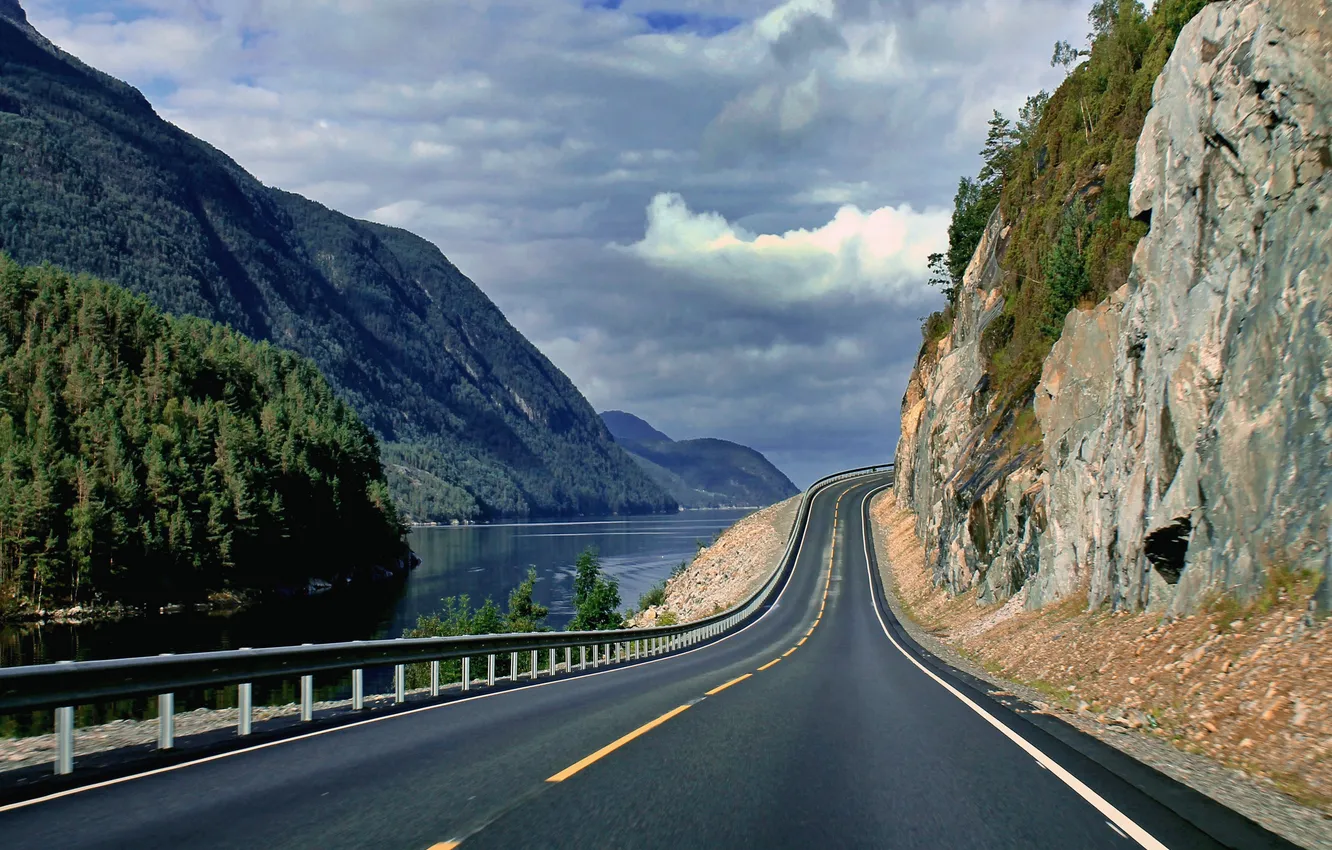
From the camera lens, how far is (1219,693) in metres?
11.9

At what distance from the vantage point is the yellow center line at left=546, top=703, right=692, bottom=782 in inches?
326

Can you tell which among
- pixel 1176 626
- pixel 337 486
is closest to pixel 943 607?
pixel 1176 626

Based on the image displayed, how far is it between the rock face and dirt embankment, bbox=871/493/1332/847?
796 mm

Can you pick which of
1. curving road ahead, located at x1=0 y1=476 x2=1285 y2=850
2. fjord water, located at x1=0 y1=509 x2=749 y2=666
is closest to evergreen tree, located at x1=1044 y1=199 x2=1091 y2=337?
curving road ahead, located at x1=0 y1=476 x2=1285 y2=850

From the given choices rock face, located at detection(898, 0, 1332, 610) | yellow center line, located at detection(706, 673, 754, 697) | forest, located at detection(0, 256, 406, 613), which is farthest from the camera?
forest, located at detection(0, 256, 406, 613)

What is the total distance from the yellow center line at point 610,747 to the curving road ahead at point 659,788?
0.09 ft

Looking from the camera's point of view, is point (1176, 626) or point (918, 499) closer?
point (1176, 626)

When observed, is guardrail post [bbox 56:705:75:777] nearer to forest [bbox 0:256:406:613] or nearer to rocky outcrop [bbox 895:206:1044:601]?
rocky outcrop [bbox 895:206:1044:601]

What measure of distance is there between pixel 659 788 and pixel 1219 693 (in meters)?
7.73

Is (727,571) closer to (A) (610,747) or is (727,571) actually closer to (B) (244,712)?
(B) (244,712)

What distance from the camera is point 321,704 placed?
16156 millimetres

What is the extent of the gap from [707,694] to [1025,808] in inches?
337

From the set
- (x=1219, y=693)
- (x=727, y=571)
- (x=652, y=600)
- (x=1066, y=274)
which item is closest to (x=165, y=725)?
(x=1219, y=693)

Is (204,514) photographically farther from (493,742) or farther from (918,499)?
(493,742)
